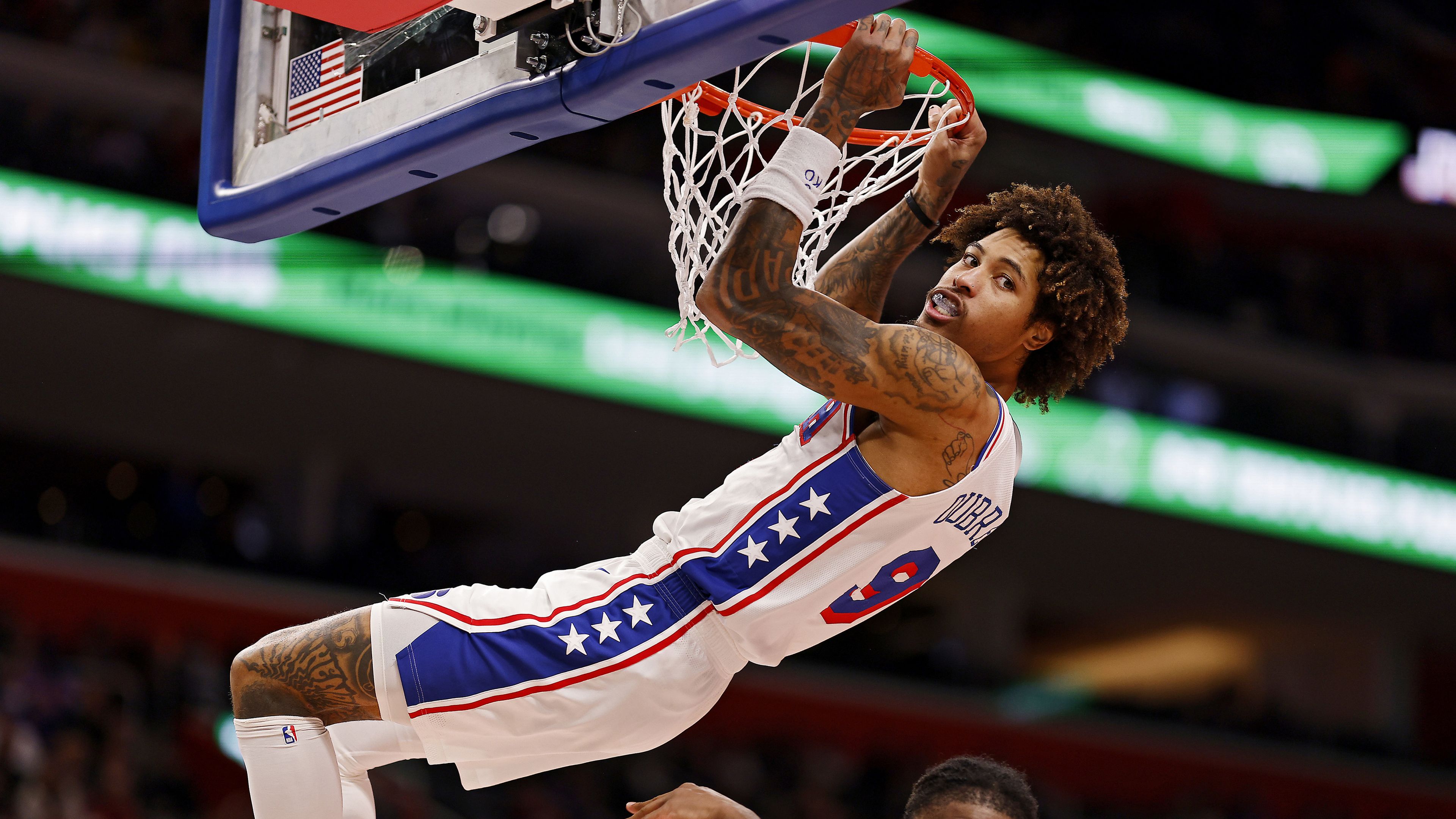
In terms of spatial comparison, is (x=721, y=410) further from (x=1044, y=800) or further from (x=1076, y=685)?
(x=1076, y=685)

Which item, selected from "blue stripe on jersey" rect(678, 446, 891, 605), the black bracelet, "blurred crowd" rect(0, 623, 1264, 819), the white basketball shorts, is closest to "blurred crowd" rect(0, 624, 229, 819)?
"blurred crowd" rect(0, 623, 1264, 819)

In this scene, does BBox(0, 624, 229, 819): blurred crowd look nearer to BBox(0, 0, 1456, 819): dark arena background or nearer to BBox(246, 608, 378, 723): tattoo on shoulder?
BBox(0, 0, 1456, 819): dark arena background

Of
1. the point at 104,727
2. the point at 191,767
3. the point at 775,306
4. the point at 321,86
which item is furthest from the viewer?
the point at 191,767

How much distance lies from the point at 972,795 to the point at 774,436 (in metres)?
12.3

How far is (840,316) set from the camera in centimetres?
374

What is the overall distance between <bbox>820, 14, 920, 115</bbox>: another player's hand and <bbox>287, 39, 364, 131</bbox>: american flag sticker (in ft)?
4.71

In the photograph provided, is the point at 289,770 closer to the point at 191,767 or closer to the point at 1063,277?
the point at 1063,277

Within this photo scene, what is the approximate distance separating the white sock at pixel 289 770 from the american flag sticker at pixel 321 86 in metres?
1.75

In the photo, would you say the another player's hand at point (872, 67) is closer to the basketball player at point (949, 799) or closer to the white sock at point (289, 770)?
the basketball player at point (949, 799)

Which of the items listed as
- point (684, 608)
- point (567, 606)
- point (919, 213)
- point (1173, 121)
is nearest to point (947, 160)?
point (919, 213)

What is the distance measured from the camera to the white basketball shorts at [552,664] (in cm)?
383

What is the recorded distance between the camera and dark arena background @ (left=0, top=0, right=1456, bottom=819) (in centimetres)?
1308

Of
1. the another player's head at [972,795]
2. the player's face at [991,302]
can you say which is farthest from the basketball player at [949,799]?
Result: the player's face at [991,302]

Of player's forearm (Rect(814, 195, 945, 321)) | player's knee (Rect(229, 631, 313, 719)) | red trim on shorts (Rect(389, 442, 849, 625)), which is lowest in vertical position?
player's knee (Rect(229, 631, 313, 719))
